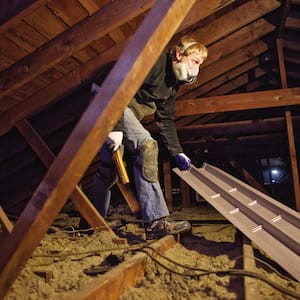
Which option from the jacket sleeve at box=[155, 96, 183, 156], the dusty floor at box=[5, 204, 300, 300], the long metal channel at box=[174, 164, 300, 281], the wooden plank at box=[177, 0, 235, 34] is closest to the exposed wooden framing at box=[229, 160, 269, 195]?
the long metal channel at box=[174, 164, 300, 281]

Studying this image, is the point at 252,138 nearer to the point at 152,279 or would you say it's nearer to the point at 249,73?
the point at 249,73

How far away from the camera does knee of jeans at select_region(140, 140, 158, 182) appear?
1.87 meters

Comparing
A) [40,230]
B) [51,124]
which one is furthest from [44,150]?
[40,230]

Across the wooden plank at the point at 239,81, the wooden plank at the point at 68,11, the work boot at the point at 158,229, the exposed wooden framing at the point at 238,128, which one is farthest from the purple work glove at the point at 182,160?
the wooden plank at the point at 239,81

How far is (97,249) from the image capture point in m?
1.69

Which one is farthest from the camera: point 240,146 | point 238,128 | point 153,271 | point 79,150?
point 240,146

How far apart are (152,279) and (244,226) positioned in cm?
71

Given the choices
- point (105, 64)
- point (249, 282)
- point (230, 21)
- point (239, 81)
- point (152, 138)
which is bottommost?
point (249, 282)

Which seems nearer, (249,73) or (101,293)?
(101,293)

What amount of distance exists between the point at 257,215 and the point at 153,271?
808 mm

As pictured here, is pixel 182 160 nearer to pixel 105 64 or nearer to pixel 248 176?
pixel 105 64

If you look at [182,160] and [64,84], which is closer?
[64,84]

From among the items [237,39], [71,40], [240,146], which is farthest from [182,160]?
[240,146]

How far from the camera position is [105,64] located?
86.0 inches
